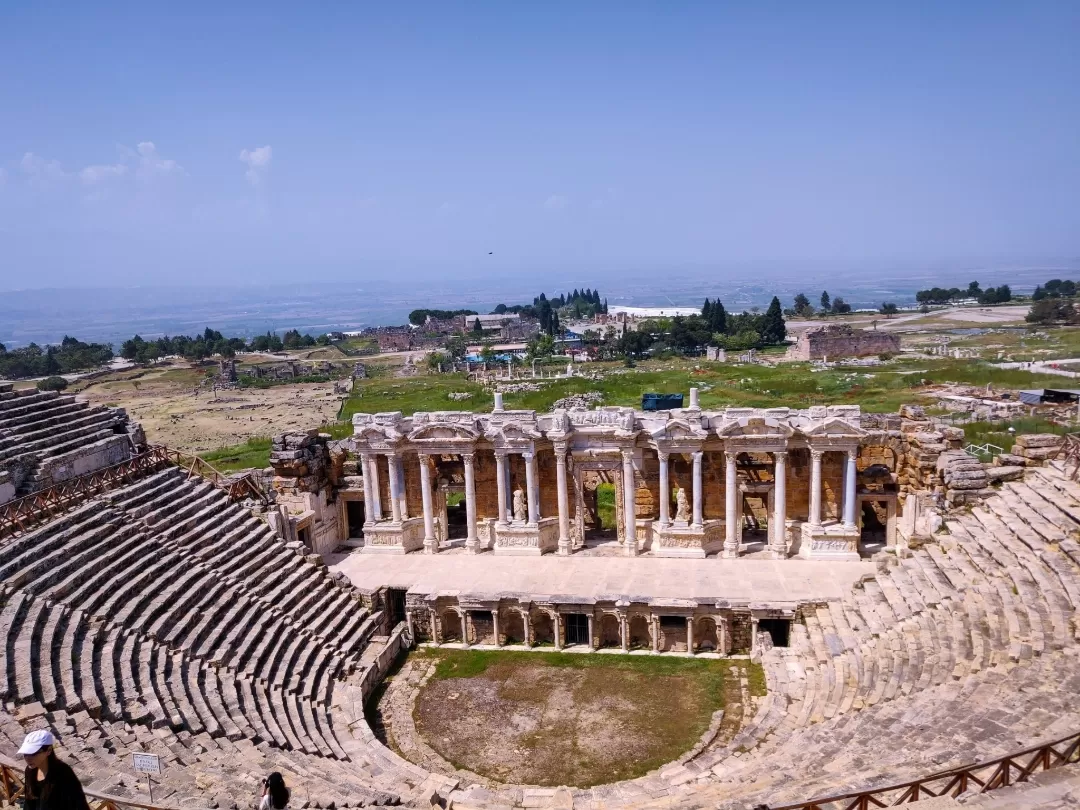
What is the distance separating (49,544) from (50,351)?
13689 centimetres

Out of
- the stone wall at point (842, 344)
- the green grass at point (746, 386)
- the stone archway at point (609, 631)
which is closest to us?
the stone archway at point (609, 631)

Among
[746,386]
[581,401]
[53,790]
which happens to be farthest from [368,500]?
[746,386]

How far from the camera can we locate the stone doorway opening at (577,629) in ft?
75.1

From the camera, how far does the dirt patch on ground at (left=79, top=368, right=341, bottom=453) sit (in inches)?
2594

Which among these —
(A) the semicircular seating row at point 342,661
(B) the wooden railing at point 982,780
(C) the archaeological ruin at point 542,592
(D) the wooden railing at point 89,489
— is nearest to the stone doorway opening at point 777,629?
(C) the archaeological ruin at point 542,592

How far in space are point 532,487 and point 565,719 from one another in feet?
30.9

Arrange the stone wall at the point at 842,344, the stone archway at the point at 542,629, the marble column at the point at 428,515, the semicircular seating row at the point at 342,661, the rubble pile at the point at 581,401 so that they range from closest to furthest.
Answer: the semicircular seating row at the point at 342,661 → the stone archway at the point at 542,629 → the marble column at the point at 428,515 → the rubble pile at the point at 581,401 → the stone wall at the point at 842,344

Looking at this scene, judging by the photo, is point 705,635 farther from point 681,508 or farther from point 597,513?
point 597,513

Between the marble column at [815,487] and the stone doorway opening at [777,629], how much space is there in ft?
16.2

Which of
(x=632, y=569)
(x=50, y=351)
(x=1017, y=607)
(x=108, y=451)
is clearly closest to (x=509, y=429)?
(x=632, y=569)

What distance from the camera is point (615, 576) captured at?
81.3 feet

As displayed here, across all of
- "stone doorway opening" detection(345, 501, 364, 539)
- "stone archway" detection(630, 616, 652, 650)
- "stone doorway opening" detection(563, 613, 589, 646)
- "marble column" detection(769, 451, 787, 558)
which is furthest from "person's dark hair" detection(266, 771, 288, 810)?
"stone doorway opening" detection(345, 501, 364, 539)

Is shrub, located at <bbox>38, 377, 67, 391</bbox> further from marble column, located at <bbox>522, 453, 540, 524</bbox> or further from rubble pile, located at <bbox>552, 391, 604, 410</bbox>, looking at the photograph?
marble column, located at <bbox>522, 453, 540, 524</bbox>

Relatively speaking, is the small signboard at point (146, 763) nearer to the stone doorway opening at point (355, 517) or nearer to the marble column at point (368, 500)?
the marble column at point (368, 500)
